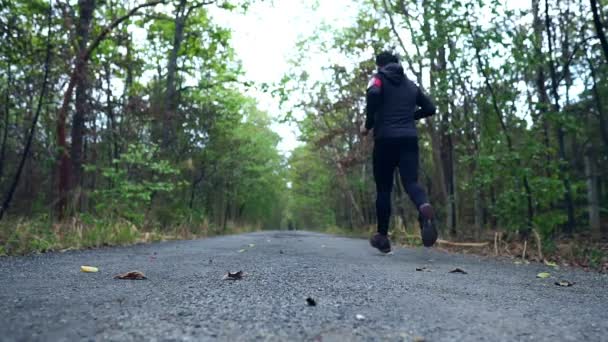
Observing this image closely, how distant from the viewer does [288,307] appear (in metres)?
2.04

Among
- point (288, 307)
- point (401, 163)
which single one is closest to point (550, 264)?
point (401, 163)

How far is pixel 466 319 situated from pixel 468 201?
45.2 ft

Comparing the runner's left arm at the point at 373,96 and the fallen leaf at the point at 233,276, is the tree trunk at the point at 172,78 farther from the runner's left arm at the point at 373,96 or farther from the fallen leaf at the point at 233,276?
the fallen leaf at the point at 233,276

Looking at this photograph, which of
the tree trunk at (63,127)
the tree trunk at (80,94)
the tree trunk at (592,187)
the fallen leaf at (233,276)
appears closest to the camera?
the fallen leaf at (233,276)

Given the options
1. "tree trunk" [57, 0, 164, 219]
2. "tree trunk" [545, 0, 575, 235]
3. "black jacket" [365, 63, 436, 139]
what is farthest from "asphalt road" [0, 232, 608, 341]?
"tree trunk" [57, 0, 164, 219]

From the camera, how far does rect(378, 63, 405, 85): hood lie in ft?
16.1

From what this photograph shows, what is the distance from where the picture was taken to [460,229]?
10914mm

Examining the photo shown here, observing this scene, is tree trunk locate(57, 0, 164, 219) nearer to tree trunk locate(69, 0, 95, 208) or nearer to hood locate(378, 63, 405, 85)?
tree trunk locate(69, 0, 95, 208)

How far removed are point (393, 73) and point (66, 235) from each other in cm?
504

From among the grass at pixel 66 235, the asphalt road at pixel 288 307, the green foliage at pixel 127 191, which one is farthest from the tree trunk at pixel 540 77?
the green foliage at pixel 127 191

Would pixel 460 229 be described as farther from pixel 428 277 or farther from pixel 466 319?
pixel 466 319

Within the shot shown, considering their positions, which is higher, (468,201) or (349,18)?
(349,18)

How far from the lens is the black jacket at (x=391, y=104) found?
4758 millimetres

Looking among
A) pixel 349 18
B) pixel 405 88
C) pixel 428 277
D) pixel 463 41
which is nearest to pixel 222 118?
pixel 349 18
